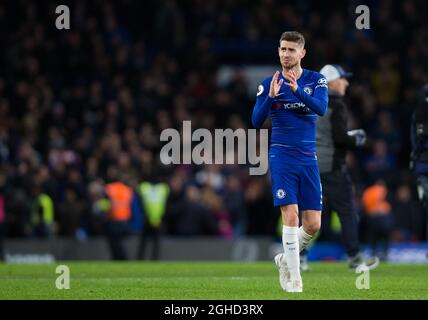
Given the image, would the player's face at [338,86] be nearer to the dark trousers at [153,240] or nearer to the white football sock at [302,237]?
the white football sock at [302,237]

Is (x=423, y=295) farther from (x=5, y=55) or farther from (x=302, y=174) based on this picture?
(x=5, y=55)

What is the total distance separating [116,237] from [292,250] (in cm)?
1066

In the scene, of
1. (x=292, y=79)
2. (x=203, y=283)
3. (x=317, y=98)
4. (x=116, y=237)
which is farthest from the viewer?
(x=116, y=237)

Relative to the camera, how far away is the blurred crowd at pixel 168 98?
22.5m

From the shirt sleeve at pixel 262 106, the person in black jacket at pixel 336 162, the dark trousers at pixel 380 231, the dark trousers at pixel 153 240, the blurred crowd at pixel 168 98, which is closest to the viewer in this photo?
the shirt sleeve at pixel 262 106

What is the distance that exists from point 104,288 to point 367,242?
1172 centimetres

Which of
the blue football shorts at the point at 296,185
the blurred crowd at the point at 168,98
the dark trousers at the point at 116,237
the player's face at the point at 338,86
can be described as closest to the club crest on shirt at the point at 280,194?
the blue football shorts at the point at 296,185

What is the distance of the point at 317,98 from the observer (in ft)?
36.0

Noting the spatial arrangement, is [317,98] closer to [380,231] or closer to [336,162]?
[336,162]

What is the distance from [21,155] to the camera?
23.1m

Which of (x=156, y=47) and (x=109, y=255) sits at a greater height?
(x=156, y=47)

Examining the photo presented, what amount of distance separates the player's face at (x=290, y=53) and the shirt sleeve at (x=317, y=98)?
0.94 feet

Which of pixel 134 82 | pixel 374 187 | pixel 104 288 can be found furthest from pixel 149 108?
pixel 104 288

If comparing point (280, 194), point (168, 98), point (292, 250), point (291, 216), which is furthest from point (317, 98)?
point (168, 98)
